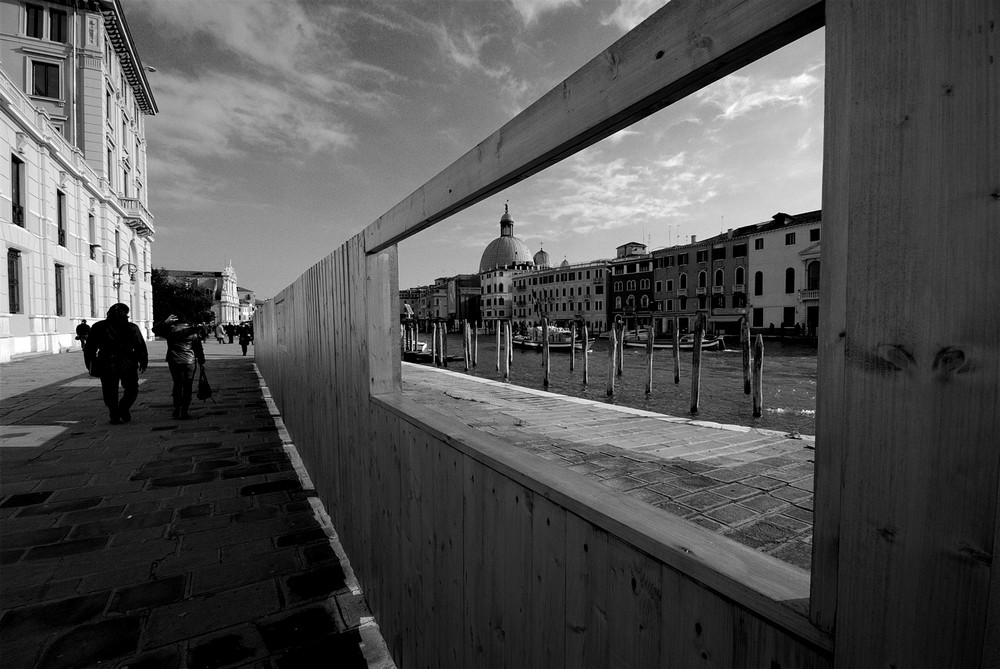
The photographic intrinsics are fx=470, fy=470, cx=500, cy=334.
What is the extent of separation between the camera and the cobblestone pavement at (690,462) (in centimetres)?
331

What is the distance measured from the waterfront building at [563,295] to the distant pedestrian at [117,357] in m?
62.6

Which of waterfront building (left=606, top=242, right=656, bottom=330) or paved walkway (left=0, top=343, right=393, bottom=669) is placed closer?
paved walkway (left=0, top=343, right=393, bottom=669)

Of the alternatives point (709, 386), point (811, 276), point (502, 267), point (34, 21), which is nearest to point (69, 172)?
point (34, 21)

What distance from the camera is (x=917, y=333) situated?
0.61 metres

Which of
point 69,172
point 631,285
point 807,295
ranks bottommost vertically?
point 807,295

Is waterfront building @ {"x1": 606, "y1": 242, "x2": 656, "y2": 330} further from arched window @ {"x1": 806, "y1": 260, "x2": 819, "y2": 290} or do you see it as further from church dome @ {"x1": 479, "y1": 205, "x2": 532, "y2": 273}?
church dome @ {"x1": 479, "y1": 205, "x2": 532, "y2": 273}

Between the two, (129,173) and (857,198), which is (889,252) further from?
(129,173)

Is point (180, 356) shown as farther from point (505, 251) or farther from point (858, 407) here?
point (505, 251)

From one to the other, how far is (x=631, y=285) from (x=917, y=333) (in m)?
72.1

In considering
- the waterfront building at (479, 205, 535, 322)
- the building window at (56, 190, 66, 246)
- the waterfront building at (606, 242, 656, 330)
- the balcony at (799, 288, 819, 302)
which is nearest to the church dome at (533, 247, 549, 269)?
the waterfront building at (479, 205, 535, 322)

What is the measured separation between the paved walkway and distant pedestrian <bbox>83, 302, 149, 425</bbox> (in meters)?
1.00

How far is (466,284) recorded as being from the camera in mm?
112188

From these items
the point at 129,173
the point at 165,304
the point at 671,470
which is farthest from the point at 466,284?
the point at 671,470

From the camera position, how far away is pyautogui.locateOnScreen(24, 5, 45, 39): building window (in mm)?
28578
